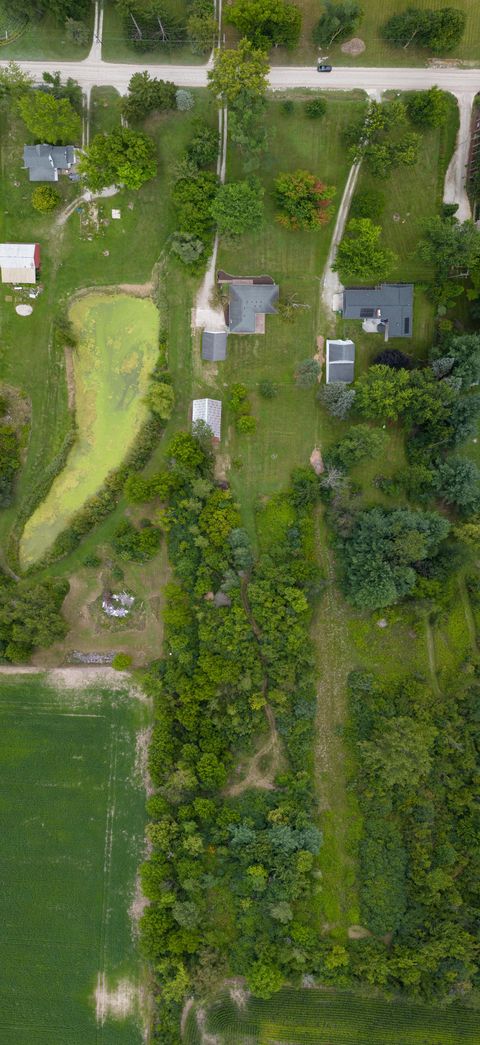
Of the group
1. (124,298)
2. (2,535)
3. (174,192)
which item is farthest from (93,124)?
(2,535)

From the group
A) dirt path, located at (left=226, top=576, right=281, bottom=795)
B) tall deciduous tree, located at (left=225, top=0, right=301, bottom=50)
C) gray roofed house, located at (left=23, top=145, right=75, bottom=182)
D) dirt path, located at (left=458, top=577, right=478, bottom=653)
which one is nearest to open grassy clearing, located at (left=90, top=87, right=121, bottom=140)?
gray roofed house, located at (left=23, top=145, right=75, bottom=182)

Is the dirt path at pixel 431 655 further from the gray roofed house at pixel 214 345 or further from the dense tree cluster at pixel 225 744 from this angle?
the gray roofed house at pixel 214 345

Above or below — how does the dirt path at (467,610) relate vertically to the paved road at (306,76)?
below

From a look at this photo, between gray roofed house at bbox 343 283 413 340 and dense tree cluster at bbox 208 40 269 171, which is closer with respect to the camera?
dense tree cluster at bbox 208 40 269 171

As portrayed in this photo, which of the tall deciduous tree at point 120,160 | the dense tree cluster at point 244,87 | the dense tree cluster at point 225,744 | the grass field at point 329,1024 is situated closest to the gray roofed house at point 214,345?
the dense tree cluster at point 225,744

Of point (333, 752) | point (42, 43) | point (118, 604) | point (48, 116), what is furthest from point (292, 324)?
point (333, 752)

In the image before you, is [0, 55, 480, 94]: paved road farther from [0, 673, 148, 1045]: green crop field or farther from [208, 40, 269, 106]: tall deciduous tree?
[0, 673, 148, 1045]: green crop field

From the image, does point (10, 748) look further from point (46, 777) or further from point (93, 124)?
point (93, 124)
